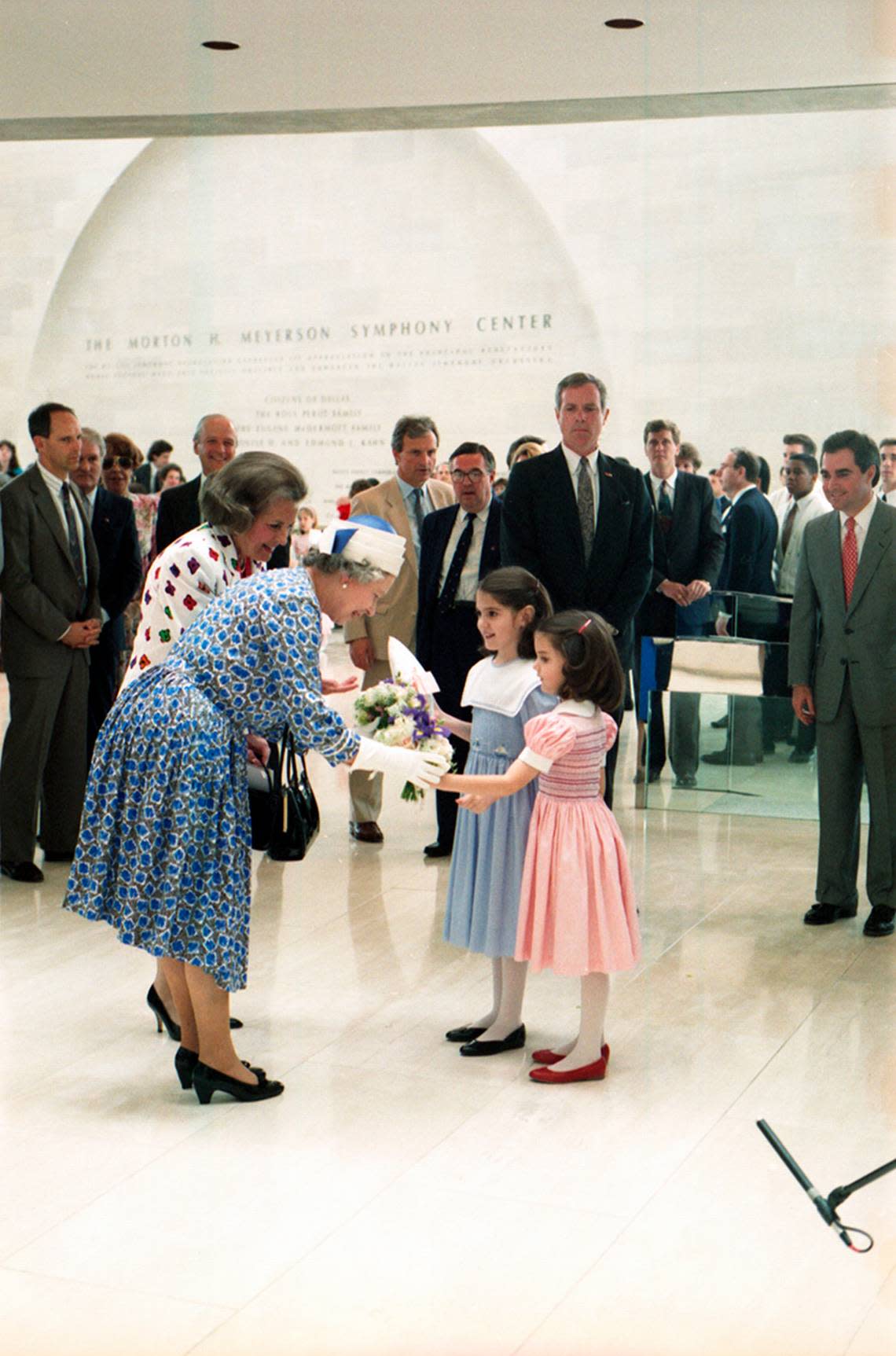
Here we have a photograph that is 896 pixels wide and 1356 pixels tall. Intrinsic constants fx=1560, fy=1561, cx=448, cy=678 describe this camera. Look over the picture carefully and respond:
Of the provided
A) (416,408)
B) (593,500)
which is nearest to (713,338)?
(593,500)

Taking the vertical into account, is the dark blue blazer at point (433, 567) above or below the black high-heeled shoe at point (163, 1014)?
above

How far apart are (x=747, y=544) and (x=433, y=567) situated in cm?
132

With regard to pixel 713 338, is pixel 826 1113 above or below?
below

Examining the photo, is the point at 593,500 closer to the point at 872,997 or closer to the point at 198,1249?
the point at 872,997

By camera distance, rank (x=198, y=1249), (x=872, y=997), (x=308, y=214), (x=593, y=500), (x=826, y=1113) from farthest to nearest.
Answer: (x=308, y=214) < (x=593, y=500) < (x=872, y=997) < (x=826, y=1113) < (x=198, y=1249)

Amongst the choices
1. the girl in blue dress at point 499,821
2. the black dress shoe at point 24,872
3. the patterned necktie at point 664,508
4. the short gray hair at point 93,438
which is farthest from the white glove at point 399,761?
the short gray hair at point 93,438

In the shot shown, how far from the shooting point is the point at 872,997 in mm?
4469

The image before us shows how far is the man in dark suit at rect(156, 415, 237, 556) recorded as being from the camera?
20.1 feet

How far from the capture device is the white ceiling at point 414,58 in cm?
470

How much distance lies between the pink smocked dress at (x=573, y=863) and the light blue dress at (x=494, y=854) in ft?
0.28

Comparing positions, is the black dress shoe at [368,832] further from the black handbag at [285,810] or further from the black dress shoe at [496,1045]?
the black handbag at [285,810]

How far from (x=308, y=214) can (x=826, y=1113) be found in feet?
21.4

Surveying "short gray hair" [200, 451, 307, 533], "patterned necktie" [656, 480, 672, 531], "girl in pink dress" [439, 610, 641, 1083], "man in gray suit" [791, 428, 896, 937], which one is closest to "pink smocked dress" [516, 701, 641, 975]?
"girl in pink dress" [439, 610, 641, 1083]

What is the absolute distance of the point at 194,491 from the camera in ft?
20.2
